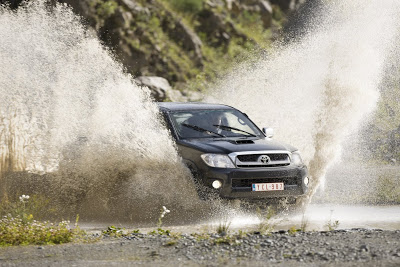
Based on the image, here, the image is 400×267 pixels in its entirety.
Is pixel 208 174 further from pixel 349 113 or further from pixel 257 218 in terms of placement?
pixel 349 113

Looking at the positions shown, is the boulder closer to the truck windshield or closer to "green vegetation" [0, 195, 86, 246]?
the truck windshield

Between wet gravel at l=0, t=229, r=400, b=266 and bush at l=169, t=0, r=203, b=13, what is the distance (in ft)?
81.1

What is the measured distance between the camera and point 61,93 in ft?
40.1

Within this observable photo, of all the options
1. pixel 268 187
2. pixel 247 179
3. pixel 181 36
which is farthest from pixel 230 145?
pixel 181 36

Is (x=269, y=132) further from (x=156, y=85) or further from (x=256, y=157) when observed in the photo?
(x=156, y=85)

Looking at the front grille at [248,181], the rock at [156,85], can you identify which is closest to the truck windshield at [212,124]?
the front grille at [248,181]

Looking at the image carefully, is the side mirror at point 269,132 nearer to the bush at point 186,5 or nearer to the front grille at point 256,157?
the front grille at point 256,157

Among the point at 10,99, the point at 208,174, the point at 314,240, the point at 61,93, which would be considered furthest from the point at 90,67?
the point at 314,240

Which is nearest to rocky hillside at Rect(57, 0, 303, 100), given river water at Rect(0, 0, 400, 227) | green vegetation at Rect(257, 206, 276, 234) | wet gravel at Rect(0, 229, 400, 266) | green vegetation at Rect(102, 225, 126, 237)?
river water at Rect(0, 0, 400, 227)

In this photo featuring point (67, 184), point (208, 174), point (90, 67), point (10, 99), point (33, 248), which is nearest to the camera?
point (33, 248)

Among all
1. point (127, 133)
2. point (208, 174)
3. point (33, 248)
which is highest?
point (127, 133)

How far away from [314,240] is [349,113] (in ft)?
21.6

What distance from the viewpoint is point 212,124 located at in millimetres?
11336

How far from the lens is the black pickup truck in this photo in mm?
9828
